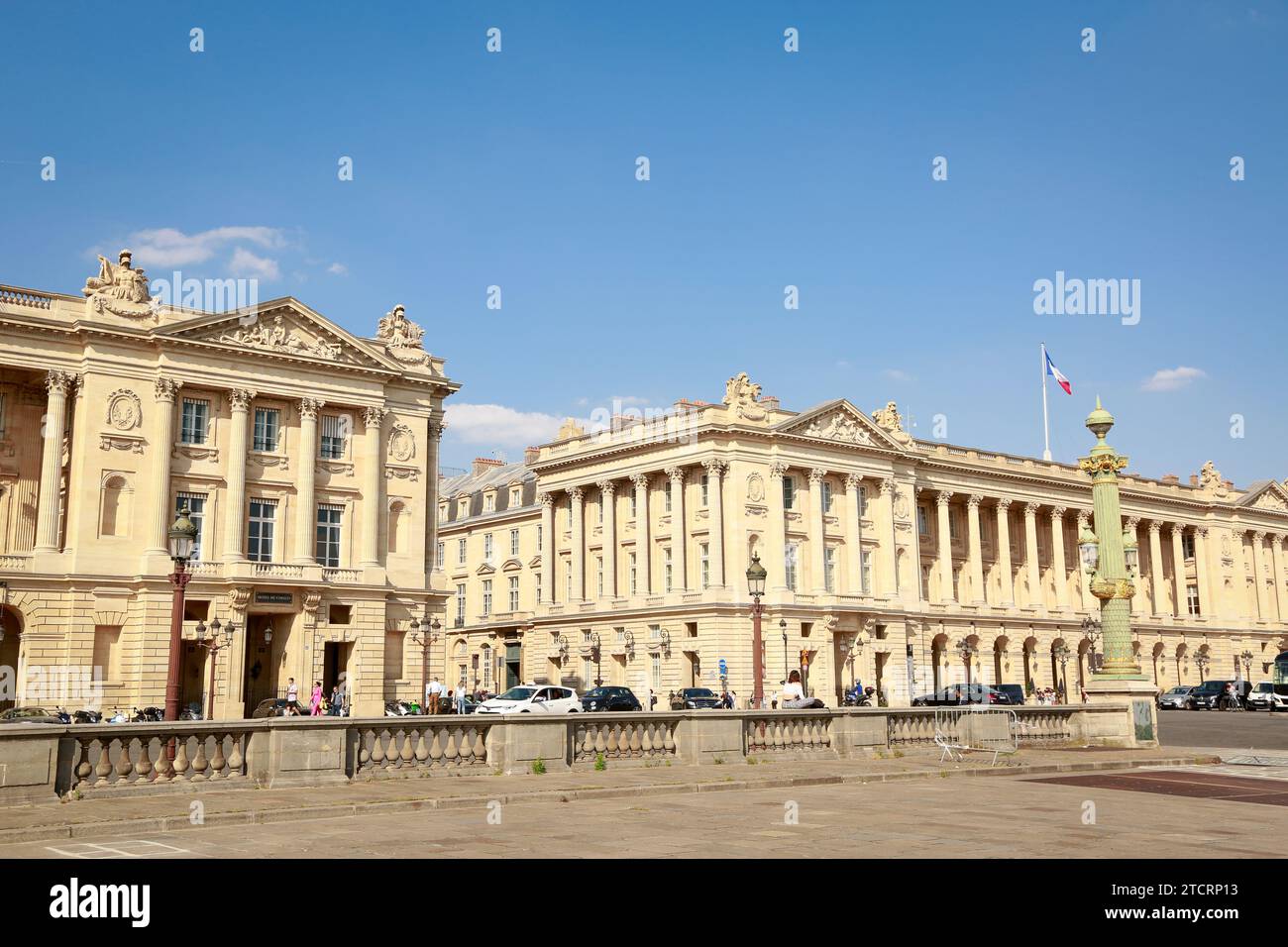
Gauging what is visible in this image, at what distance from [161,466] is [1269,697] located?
187 ft

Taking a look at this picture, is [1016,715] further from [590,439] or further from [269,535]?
[590,439]

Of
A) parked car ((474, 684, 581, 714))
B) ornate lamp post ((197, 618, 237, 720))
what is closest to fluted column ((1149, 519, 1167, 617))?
parked car ((474, 684, 581, 714))

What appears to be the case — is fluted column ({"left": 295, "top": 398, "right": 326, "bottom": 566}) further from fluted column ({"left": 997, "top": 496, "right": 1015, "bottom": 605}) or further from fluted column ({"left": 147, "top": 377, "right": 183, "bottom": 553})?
fluted column ({"left": 997, "top": 496, "right": 1015, "bottom": 605})

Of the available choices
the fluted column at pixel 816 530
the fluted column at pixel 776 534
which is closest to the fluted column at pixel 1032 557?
the fluted column at pixel 816 530

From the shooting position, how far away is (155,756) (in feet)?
53.2

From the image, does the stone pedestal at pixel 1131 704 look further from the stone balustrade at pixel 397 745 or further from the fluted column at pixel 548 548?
the fluted column at pixel 548 548

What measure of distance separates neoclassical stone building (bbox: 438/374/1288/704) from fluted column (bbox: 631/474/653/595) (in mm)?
146

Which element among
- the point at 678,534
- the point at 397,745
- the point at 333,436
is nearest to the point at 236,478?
the point at 333,436

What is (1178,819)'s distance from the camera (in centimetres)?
1461

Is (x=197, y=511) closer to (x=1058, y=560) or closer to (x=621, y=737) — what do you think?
(x=621, y=737)

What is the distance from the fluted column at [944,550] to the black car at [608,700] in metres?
38.6
